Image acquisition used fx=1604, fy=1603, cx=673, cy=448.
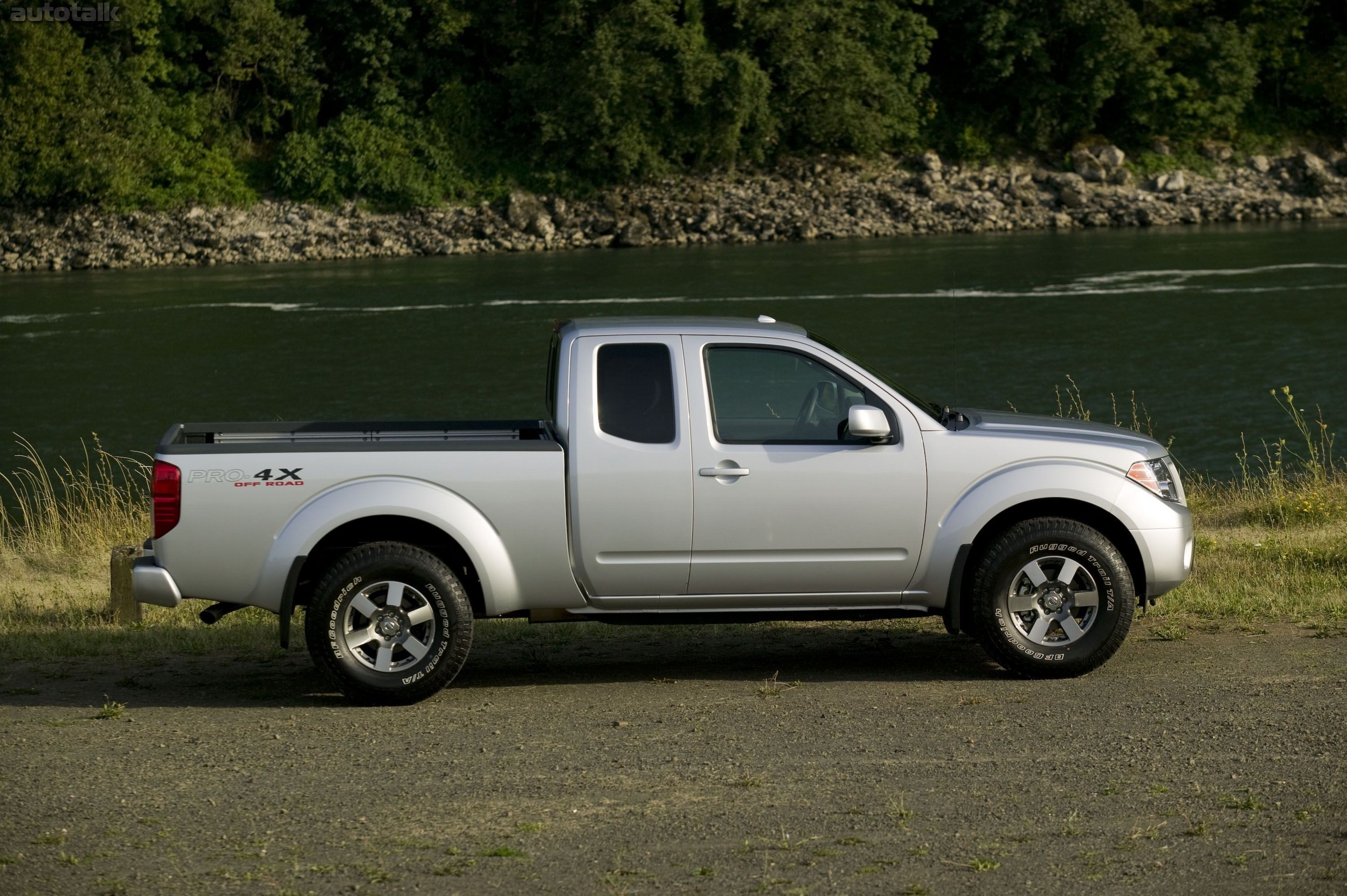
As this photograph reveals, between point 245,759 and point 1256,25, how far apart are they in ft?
→ 237

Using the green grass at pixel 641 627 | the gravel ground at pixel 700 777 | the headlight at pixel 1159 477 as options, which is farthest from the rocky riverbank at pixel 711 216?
the gravel ground at pixel 700 777

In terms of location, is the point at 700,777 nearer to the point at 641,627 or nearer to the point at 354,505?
the point at 354,505

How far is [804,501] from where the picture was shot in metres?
7.88

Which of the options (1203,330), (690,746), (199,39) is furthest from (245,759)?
(199,39)

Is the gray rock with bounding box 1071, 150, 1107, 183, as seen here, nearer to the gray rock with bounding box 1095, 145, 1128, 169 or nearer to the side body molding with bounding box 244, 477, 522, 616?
the gray rock with bounding box 1095, 145, 1128, 169

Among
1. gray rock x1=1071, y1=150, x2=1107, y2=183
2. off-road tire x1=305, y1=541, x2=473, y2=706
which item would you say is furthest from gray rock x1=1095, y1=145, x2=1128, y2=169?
off-road tire x1=305, y1=541, x2=473, y2=706

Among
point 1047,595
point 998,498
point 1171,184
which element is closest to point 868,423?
point 998,498

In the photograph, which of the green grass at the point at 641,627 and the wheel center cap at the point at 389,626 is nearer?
the wheel center cap at the point at 389,626

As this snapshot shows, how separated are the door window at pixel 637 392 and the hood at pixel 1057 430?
5.00 ft

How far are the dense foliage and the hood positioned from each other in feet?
183

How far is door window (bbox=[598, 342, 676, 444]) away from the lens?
7895 millimetres

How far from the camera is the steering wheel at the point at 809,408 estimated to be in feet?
26.5

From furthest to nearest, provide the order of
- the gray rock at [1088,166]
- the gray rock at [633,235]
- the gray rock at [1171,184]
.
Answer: the gray rock at [1088,166] → the gray rock at [1171,184] → the gray rock at [633,235]

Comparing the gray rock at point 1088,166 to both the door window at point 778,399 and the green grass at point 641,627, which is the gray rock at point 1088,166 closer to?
the green grass at point 641,627
